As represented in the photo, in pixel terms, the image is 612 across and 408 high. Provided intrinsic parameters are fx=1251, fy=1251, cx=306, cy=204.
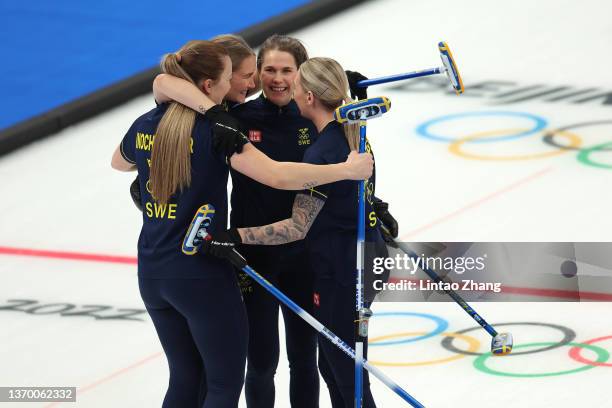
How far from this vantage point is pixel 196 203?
13.5ft

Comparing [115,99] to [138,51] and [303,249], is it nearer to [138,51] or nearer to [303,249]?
[138,51]

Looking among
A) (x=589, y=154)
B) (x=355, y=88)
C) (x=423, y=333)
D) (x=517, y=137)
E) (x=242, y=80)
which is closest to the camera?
(x=355, y=88)

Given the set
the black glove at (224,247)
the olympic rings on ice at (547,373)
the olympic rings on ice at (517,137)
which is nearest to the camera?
the black glove at (224,247)

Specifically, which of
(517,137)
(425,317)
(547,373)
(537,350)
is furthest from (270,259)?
(517,137)

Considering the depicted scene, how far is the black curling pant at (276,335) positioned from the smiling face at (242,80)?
60 cm

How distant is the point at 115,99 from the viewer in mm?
9633

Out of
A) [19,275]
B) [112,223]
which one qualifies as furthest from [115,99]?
[19,275]

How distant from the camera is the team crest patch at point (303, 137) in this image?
4.59m

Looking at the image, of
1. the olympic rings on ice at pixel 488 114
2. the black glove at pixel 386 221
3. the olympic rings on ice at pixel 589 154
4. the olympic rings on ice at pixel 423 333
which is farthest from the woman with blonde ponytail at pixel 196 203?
the olympic rings on ice at pixel 488 114

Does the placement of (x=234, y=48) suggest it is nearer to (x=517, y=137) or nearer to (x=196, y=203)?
(x=196, y=203)

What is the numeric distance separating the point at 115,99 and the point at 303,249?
534 centimetres

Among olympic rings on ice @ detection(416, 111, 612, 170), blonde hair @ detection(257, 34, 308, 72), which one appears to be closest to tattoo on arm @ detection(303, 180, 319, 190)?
blonde hair @ detection(257, 34, 308, 72)

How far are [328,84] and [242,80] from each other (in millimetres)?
481

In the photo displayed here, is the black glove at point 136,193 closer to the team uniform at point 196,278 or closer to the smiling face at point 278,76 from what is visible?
the team uniform at point 196,278
